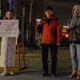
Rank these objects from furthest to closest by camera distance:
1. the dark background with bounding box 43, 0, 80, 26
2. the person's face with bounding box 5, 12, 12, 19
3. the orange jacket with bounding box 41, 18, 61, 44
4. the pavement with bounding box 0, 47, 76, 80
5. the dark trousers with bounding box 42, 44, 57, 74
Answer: the dark background with bounding box 43, 0, 80, 26 → the person's face with bounding box 5, 12, 12, 19 → the dark trousers with bounding box 42, 44, 57, 74 → the orange jacket with bounding box 41, 18, 61, 44 → the pavement with bounding box 0, 47, 76, 80

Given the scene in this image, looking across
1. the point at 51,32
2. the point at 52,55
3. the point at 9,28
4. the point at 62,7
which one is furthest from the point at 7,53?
the point at 62,7

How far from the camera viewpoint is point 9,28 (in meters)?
12.6

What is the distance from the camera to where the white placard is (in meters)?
12.4

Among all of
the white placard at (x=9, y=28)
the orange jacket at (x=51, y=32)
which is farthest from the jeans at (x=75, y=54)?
the white placard at (x=9, y=28)

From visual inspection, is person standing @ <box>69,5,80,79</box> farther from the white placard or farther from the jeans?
the white placard

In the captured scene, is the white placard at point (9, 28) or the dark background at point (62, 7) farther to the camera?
the dark background at point (62, 7)

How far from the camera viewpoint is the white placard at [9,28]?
40.8ft


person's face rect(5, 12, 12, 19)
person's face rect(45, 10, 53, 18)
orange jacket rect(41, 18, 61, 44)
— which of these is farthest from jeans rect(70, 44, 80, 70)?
person's face rect(5, 12, 12, 19)

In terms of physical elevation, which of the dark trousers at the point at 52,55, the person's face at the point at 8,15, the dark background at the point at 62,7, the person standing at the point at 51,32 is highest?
the dark background at the point at 62,7

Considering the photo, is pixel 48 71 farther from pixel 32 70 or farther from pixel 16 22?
pixel 16 22

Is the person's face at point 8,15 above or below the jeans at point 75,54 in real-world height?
above

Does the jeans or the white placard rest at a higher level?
the white placard

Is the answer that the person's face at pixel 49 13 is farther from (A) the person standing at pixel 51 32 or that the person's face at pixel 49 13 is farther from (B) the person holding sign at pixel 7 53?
(B) the person holding sign at pixel 7 53

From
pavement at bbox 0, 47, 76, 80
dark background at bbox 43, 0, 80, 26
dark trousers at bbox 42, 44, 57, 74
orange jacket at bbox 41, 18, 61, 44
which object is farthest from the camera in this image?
dark background at bbox 43, 0, 80, 26
